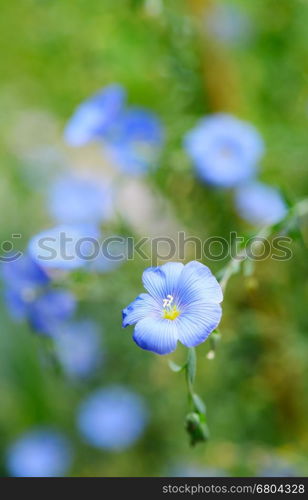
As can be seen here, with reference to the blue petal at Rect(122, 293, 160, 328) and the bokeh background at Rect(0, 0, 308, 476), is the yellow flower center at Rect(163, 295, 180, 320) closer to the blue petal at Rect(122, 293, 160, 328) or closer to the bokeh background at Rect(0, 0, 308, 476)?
the blue petal at Rect(122, 293, 160, 328)

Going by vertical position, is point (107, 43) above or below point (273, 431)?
above

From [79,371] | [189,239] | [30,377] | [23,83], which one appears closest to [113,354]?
[79,371]

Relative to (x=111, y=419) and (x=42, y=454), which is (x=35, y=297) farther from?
(x=42, y=454)

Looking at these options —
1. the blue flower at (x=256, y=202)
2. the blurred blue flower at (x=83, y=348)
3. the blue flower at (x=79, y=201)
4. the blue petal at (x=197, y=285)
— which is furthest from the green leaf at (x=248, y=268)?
the blurred blue flower at (x=83, y=348)

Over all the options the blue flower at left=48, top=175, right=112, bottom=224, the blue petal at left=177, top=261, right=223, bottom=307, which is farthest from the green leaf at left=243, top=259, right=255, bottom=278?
the blue flower at left=48, top=175, right=112, bottom=224

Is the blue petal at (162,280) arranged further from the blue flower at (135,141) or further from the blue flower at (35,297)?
the blue flower at (135,141)

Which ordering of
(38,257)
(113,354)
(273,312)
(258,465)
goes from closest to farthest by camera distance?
(38,257) < (258,465) < (273,312) < (113,354)
